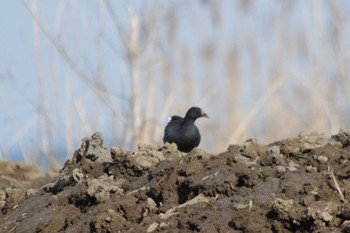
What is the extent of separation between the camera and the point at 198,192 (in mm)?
3697

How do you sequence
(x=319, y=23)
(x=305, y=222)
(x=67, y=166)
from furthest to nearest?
(x=319, y=23) < (x=67, y=166) < (x=305, y=222)

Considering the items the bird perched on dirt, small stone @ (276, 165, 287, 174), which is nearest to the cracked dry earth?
small stone @ (276, 165, 287, 174)

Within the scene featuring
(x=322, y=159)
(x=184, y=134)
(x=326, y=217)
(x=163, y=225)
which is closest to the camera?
(x=326, y=217)

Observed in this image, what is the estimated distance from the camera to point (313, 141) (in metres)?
4.25

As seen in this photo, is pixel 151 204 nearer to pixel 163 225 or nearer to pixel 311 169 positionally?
pixel 163 225

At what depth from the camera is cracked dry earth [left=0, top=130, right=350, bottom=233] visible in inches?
129

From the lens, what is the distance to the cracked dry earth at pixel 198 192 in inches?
129

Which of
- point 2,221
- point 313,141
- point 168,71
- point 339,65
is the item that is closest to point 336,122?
point 339,65

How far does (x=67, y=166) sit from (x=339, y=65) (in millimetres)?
4792

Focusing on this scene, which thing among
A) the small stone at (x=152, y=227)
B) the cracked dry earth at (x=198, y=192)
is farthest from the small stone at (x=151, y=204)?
the small stone at (x=152, y=227)

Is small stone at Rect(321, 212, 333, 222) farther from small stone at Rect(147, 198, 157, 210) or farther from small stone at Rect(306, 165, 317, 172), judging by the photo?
small stone at Rect(147, 198, 157, 210)

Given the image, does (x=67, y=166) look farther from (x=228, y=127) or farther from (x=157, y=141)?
(x=228, y=127)

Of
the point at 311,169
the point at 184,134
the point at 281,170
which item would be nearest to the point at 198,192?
the point at 281,170

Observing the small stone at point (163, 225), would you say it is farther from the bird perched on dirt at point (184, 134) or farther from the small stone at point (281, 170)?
the bird perched on dirt at point (184, 134)
